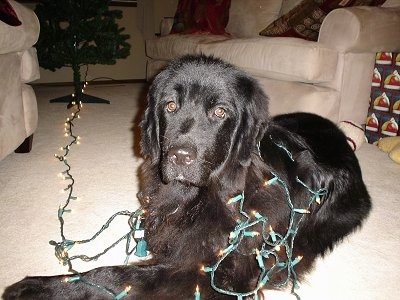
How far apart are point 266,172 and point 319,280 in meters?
0.52

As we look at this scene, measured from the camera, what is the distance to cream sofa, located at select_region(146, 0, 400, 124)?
113 inches

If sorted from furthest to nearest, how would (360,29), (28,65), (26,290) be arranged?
(360,29) < (28,65) < (26,290)

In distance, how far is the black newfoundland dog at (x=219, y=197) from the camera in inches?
49.4

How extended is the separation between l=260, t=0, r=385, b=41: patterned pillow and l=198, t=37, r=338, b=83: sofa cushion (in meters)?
0.32

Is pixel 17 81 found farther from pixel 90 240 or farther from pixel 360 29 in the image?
pixel 360 29

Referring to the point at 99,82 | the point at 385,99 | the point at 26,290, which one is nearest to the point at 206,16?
the point at 385,99

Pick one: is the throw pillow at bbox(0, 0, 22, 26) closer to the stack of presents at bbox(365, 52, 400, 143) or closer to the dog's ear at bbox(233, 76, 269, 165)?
the dog's ear at bbox(233, 76, 269, 165)

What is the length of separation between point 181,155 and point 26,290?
2.38ft

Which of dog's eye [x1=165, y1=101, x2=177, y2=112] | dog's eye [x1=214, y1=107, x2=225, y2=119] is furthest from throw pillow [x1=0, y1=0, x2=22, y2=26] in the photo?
dog's eye [x1=214, y1=107, x2=225, y2=119]

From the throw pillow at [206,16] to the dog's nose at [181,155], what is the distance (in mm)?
3747

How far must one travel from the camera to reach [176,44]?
14.6ft

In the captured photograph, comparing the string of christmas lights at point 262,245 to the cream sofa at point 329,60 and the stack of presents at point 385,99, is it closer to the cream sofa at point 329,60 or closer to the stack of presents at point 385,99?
the cream sofa at point 329,60

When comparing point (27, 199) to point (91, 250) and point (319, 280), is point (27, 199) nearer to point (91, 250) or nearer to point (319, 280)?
point (91, 250)

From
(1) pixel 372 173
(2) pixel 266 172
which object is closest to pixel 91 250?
(2) pixel 266 172
